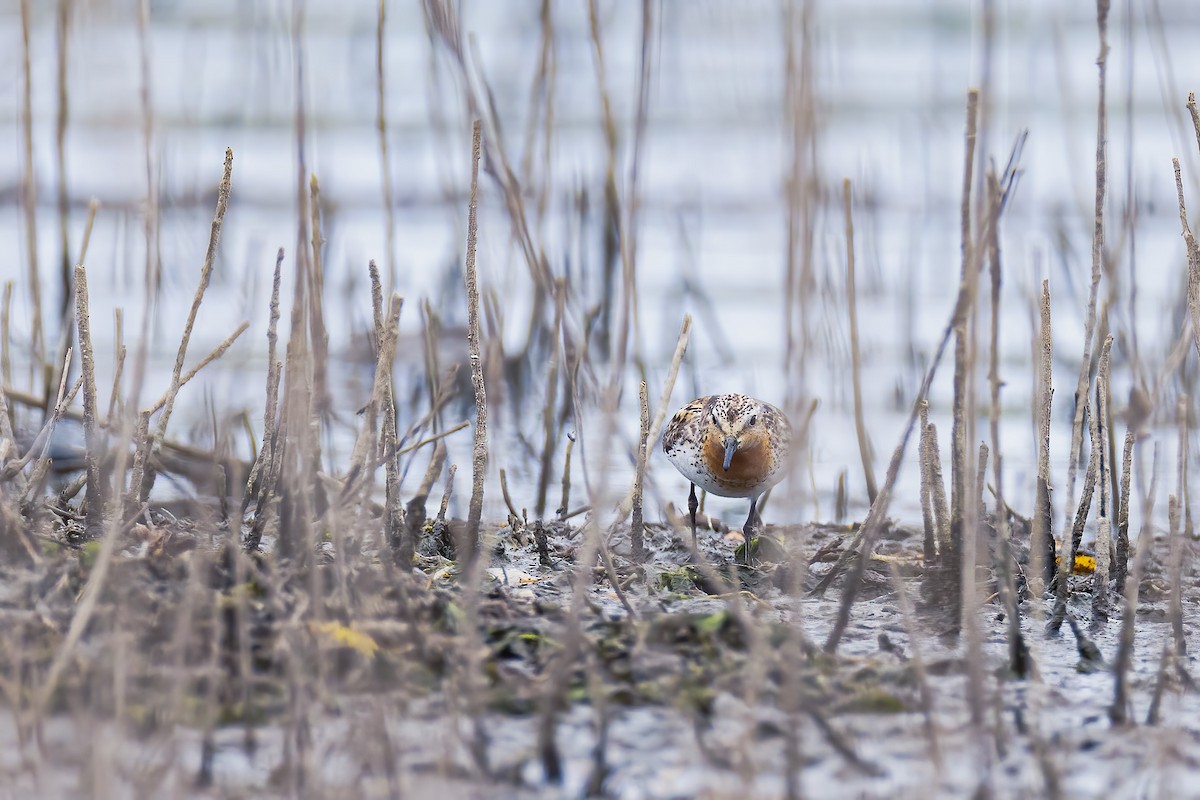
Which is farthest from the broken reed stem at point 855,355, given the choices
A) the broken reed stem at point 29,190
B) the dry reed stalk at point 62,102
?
the dry reed stalk at point 62,102

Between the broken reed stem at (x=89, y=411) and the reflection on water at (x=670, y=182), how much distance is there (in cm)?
36

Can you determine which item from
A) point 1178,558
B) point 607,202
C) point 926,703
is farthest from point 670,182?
point 926,703

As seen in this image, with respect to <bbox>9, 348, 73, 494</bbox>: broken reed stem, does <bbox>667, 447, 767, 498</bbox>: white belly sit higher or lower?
lower

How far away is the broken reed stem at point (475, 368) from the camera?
4.10 m

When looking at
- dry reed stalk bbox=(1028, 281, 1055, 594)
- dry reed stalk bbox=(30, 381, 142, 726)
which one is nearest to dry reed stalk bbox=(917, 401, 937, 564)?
dry reed stalk bbox=(1028, 281, 1055, 594)

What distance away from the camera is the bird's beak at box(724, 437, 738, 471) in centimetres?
575

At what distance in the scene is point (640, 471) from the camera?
4.58 m

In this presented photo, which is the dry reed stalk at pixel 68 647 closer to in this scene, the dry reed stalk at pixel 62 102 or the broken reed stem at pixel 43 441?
the broken reed stem at pixel 43 441

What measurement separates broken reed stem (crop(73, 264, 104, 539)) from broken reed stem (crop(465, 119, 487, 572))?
1174mm

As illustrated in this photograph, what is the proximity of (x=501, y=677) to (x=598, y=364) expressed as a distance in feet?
14.7

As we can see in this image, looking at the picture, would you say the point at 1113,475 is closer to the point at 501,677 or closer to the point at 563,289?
the point at 563,289

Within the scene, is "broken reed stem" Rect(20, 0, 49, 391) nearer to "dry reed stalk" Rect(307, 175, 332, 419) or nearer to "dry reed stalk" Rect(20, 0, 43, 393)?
"dry reed stalk" Rect(20, 0, 43, 393)

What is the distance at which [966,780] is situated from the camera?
3.23 m

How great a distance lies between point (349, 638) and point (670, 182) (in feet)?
27.3
